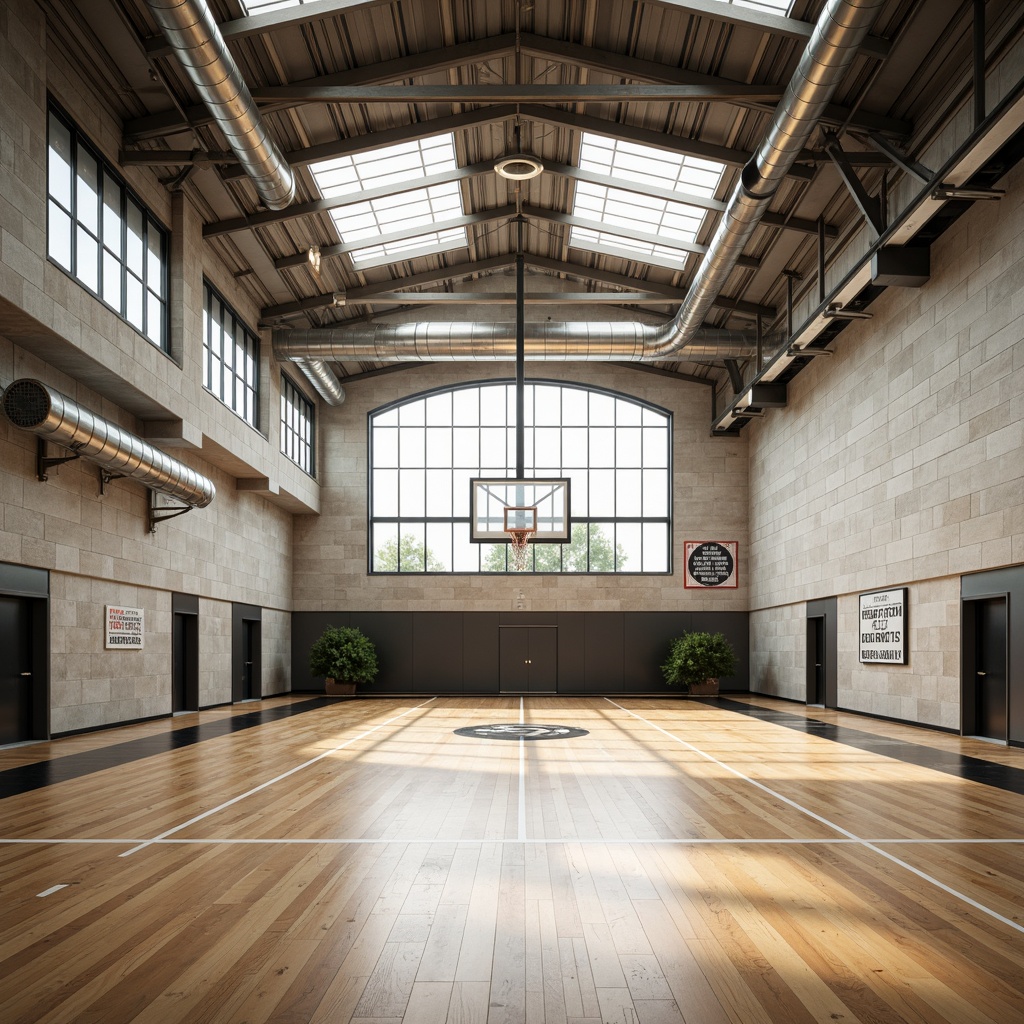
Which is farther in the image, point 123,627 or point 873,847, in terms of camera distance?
point 123,627

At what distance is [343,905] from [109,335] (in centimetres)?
1298

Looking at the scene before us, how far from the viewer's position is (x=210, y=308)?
22938mm

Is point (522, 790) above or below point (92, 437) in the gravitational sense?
below

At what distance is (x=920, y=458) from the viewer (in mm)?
18812

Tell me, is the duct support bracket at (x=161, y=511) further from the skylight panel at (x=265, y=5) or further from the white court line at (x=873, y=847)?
the white court line at (x=873, y=847)

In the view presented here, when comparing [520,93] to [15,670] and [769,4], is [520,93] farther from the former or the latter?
[15,670]

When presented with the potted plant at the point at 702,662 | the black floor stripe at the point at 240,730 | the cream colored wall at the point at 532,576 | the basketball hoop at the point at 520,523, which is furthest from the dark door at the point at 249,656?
the potted plant at the point at 702,662

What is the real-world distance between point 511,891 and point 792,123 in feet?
39.7

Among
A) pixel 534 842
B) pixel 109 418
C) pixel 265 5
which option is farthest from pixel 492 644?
pixel 534 842

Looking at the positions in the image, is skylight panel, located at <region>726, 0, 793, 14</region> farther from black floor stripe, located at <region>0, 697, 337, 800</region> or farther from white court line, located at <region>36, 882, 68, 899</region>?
white court line, located at <region>36, 882, 68, 899</region>

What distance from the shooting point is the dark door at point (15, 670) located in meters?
15.5

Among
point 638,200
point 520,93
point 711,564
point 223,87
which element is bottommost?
point 711,564

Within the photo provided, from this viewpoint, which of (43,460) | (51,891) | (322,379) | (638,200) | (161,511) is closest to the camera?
(51,891)

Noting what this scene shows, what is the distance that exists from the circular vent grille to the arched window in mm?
20547
